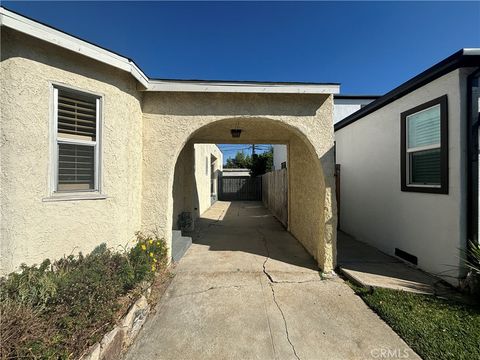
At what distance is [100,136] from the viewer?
3594 millimetres

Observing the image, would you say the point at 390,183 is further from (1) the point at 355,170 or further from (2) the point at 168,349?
(2) the point at 168,349

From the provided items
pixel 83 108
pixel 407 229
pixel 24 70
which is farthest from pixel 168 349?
pixel 407 229

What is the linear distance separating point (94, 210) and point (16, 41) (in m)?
2.49

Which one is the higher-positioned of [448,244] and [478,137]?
[478,137]

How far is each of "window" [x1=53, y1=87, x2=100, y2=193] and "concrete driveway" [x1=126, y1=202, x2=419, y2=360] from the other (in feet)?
7.75

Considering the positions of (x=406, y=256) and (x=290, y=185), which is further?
(x=290, y=185)

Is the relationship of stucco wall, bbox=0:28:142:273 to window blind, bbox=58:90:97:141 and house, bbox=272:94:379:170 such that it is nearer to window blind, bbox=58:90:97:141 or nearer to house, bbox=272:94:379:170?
window blind, bbox=58:90:97:141

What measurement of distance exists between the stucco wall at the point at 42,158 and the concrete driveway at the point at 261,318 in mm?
1696

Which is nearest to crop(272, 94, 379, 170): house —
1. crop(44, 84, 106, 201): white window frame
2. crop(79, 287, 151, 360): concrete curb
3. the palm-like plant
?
the palm-like plant

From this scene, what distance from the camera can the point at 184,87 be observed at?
431 centimetres

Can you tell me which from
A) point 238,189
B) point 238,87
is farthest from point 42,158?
point 238,189

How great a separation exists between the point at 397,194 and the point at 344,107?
830cm

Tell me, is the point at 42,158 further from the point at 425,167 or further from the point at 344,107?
the point at 344,107

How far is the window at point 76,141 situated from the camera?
3217 millimetres
